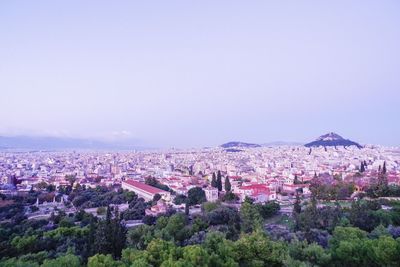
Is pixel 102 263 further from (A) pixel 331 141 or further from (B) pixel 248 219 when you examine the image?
(A) pixel 331 141

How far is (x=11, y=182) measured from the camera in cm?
4750

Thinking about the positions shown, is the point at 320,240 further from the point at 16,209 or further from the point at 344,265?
the point at 16,209

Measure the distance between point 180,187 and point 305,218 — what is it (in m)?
22.8

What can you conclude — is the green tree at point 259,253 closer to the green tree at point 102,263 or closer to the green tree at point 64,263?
the green tree at point 102,263

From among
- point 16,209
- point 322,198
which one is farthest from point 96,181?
point 322,198

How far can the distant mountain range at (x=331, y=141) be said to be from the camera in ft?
441

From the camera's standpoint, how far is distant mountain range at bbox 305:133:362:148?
134550 millimetres

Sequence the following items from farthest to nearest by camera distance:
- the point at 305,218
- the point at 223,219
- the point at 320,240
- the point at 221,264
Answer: the point at 223,219 → the point at 305,218 → the point at 320,240 → the point at 221,264

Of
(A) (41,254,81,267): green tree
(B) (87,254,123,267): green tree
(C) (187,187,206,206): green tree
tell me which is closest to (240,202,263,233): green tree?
(B) (87,254,123,267): green tree

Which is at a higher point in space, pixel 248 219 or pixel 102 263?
pixel 102 263

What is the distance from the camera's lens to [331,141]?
137 metres

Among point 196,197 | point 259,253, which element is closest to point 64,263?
point 259,253

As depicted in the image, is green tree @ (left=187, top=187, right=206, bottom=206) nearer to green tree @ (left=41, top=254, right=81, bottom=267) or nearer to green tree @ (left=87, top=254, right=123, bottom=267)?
green tree @ (left=41, top=254, right=81, bottom=267)

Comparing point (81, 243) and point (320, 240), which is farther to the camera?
point (81, 243)
